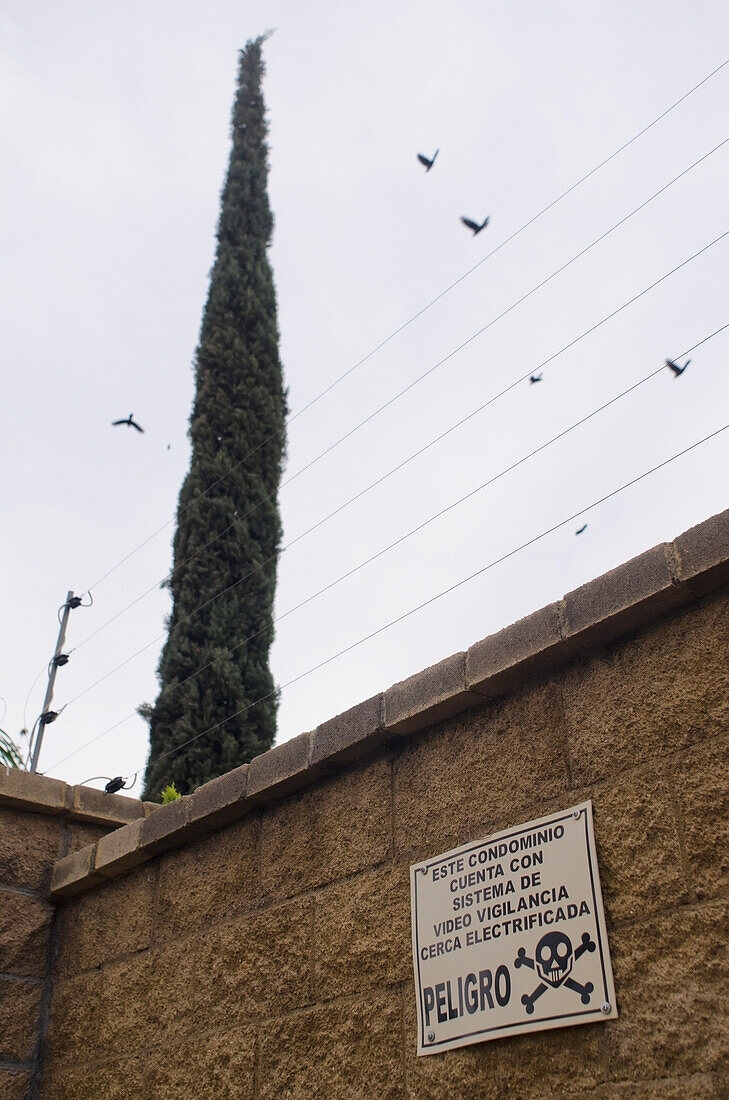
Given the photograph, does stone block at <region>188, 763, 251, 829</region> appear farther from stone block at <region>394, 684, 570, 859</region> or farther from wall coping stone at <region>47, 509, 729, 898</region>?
stone block at <region>394, 684, 570, 859</region>

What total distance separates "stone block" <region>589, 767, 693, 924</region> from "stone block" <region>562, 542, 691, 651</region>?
0.37 meters

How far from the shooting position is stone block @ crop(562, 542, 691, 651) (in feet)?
8.76

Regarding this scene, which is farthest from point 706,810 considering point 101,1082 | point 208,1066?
point 101,1082

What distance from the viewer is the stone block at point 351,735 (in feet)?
10.9

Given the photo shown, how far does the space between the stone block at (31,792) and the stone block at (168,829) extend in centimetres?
60

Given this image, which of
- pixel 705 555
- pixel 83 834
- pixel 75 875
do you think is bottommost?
pixel 75 875

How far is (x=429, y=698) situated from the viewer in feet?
10.4

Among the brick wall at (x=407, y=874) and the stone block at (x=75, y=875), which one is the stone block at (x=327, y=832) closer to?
the brick wall at (x=407, y=874)

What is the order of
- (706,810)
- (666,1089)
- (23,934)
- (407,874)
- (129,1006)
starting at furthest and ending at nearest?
(23,934) < (129,1006) < (407,874) < (706,810) < (666,1089)

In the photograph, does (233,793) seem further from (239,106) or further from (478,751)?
(239,106)

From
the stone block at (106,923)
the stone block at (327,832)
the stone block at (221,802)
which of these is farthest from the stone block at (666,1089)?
the stone block at (106,923)

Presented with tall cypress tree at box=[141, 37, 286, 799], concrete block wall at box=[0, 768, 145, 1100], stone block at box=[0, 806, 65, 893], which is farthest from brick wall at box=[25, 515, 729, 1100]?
tall cypress tree at box=[141, 37, 286, 799]

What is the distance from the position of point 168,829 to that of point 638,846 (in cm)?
200

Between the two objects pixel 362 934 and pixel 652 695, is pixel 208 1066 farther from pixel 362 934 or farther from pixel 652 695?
pixel 652 695
